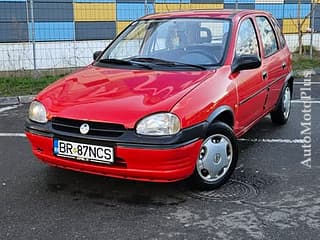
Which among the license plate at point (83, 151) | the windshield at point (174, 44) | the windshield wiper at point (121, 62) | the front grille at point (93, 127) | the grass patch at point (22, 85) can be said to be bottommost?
the grass patch at point (22, 85)

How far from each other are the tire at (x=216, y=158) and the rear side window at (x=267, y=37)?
1.71 meters

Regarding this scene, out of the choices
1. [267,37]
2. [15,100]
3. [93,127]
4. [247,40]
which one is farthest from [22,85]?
[93,127]

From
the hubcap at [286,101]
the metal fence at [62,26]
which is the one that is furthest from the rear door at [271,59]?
the metal fence at [62,26]

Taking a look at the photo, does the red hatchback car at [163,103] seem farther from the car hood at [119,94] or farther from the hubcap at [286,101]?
the hubcap at [286,101]

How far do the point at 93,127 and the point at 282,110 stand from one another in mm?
3486

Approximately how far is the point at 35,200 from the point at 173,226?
129 centimetres

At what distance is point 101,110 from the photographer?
3857 millimetres

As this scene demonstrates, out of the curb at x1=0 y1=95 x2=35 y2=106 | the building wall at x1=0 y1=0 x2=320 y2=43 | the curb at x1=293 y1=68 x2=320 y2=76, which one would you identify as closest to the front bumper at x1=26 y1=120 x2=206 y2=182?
the curb at x1=0 y1=95 x2=35 y2=106

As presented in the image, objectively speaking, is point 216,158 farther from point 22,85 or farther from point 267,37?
point 22,85

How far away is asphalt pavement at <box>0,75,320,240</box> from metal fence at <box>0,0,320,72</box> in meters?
7.38

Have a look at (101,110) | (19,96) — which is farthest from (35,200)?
(19,96)

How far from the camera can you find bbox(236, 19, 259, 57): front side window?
5.02 meters

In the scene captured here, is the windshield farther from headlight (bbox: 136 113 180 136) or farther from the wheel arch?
headlight (bbox: 136 113 180 136)

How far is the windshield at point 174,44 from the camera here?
4.79 m
